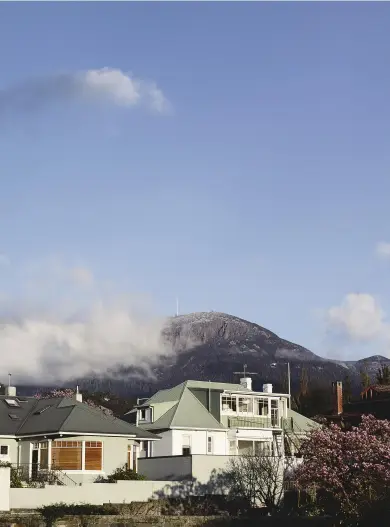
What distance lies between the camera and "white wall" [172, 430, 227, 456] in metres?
73.9

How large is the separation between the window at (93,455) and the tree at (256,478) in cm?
901

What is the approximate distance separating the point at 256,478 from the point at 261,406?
2156cm

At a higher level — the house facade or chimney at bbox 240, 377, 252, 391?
chimney at bbox 240, 377, 252, 391

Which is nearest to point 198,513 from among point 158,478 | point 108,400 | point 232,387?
point 158,478

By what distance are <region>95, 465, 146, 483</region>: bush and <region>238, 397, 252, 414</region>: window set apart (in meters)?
23.8

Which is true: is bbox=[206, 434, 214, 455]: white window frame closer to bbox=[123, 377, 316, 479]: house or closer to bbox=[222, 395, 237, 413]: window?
bbox=[123, 377, 316, 479]: house

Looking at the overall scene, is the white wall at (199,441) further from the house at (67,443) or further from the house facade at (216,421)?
the house at (67,443)

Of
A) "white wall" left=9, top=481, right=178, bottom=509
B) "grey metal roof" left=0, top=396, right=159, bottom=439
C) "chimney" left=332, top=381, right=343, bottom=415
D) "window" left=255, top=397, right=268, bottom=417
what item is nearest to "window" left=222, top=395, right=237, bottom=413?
"window" left=255, top=397, right=268, bottom=417

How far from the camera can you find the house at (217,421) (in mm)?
74625

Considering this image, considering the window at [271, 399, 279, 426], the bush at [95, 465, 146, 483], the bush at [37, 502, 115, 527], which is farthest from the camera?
the window at [271, 399, 279, 426]

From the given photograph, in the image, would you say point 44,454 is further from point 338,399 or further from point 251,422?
point 338,399

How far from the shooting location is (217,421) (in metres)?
77.8

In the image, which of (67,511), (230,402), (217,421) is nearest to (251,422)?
(230,402)

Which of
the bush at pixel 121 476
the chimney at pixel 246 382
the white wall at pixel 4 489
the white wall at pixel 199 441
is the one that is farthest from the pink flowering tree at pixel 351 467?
the chimney at pixel 246 382
